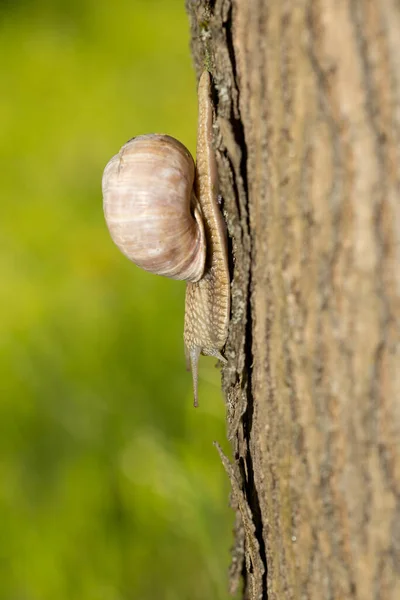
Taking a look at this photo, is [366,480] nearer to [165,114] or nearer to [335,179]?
[335,179]

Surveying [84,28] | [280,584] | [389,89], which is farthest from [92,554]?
[84,28]

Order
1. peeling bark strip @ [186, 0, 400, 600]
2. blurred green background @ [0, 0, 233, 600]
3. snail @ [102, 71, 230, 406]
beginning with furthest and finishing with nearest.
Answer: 1. blurred green background @ [0, 0, 233, 600]
2. snail @ [102, 71, 230, 406]
3. peeling bark strip @ [186, 0, 400, 600]

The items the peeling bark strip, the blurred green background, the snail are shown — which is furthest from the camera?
the blurred green background

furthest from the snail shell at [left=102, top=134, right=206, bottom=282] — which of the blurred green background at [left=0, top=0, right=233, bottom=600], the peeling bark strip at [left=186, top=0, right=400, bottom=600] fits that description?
the blurred green background at [left=0, top=0, right=233, bottom=600]

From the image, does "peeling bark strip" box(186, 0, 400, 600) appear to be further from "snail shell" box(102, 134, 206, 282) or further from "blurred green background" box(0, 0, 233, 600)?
"blurred green background" box(0, 0, 233, 600)

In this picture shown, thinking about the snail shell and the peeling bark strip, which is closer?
the peeling bark strip
